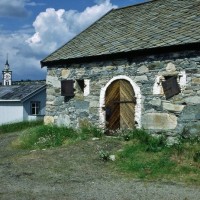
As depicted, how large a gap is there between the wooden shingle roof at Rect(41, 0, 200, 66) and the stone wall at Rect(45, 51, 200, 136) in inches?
17.4

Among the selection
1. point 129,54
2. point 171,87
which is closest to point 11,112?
→ point 129,54

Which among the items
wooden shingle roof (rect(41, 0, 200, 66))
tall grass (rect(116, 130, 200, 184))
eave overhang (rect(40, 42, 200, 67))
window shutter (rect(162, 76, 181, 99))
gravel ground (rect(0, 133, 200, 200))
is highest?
wooden shingle roof (rect(41, 0, 200, 66))

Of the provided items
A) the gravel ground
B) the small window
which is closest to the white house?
the small window

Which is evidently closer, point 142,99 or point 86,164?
point 86,164

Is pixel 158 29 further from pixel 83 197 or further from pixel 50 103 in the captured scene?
pixel 83 197

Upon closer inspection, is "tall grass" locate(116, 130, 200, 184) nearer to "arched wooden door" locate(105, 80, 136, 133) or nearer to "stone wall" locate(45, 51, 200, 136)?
"stone wall" locate(45, 51, 200, 136)

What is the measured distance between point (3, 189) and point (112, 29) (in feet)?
32.3

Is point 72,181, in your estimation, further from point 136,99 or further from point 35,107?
point 35,107

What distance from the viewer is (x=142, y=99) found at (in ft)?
41.9

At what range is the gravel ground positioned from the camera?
7.34 m

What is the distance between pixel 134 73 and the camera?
12969 millimetres

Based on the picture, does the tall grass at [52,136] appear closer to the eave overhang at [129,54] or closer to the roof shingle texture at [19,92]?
the eave overhang at [129,54]

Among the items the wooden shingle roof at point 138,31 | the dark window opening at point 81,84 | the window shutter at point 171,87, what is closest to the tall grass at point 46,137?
the dark window opening at point 81,84

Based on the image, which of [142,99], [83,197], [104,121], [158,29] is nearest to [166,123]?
[142,99]
